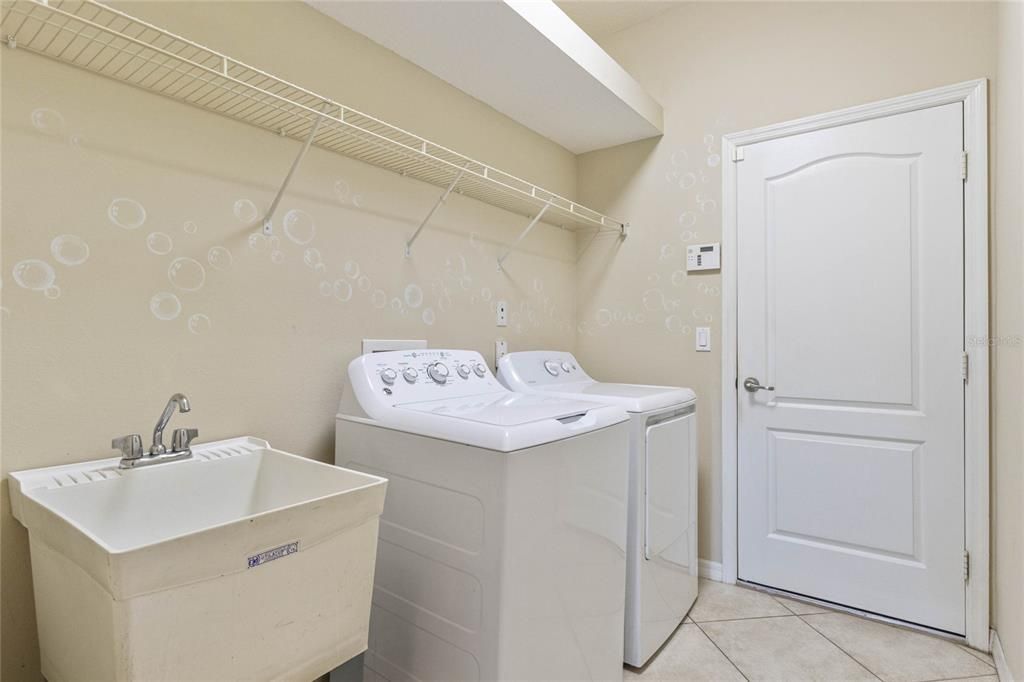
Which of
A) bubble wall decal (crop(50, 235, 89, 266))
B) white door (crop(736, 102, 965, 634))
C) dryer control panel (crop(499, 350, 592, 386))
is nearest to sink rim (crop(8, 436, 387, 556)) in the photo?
bubble wall decal (crop(50, 235, 89, 266))

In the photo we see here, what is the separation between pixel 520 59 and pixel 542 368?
1.25 meters

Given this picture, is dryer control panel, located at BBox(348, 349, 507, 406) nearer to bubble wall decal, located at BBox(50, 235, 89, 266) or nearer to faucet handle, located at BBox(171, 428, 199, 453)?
faucet handle, located at BBox(171, 428, 199, 453)

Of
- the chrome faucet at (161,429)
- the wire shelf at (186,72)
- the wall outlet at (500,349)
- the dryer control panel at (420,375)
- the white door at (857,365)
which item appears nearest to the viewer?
the wire shelf at (186,72)

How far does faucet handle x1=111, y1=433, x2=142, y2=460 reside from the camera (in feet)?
3.80

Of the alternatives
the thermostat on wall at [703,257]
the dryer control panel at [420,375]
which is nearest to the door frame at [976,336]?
the thermostat on wall at [703,257]

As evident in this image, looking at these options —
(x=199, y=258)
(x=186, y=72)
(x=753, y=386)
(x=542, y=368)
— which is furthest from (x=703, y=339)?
(x=186, y=72)

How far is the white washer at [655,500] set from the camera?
1.76m

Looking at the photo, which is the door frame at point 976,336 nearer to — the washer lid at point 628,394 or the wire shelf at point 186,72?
the washer lid at point 628,394

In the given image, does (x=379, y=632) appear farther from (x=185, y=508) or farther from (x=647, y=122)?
(x=647, y=122)

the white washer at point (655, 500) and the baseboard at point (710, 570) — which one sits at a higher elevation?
the white washer at point (655, 500)

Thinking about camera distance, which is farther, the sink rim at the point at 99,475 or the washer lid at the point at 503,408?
the washer lid at the point at 503,408

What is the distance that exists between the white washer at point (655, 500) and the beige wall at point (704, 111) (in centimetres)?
45

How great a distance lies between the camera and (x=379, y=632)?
1509 millimetres

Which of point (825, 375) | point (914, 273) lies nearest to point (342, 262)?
point (825, 375)
